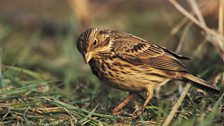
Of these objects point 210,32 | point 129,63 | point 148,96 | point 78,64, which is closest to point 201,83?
point 148,96

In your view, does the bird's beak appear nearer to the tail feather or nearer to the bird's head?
the bird's head

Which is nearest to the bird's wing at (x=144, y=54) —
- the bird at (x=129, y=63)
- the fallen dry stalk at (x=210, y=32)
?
the bird at (x=129, y=63)

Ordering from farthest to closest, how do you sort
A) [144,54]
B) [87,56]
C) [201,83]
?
[144,54] → [201,83] → [87,56]

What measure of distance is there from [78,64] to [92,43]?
4219 mm

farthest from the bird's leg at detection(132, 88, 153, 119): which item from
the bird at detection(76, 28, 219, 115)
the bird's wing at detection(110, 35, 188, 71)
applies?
the bird's wing at detection(110, 35, 188, 71)

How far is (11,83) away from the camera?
7.87m

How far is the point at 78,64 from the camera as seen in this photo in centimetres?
1136

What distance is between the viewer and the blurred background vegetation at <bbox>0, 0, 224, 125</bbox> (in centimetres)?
673

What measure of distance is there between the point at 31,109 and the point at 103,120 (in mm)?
728

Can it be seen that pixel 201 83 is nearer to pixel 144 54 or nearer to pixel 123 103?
pixel 144 54

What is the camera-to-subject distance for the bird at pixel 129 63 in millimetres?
7121

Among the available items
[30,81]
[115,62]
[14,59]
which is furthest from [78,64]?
[115,62]

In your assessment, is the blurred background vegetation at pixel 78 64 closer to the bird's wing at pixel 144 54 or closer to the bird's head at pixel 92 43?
the bird's wing at pixel 144 54

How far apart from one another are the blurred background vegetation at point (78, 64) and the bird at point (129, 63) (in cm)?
22
